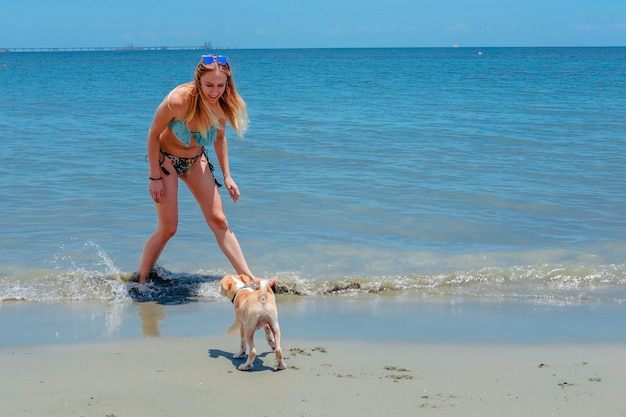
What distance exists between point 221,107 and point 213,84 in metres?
0.34

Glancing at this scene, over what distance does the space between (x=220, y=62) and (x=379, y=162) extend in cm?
749

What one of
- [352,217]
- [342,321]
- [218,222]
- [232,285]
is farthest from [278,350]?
[352,217]

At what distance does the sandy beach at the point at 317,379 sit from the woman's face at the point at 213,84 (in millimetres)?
1690

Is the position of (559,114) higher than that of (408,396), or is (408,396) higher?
(559,114)

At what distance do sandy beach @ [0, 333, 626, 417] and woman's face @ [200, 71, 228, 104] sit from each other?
5.54ft

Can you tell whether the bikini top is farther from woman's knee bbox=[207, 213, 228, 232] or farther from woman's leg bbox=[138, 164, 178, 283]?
woman's knee bbox=[207, 213, 228, 232]

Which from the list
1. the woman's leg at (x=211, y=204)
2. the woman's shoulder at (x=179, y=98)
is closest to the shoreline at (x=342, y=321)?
the woman's leg at (x=211, y=204)

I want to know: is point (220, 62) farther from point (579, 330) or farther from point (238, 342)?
point (579, 330)

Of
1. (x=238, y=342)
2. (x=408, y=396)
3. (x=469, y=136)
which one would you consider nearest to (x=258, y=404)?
(x=408, y=396)

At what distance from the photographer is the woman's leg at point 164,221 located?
6047mm

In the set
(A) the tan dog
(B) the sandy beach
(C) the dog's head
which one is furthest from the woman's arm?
(A) the tan dog

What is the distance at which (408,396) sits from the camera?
4.16m

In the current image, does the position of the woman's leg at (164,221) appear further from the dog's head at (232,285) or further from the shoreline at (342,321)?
the dog's head at (232,285)

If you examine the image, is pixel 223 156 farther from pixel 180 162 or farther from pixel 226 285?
pixel 226 285
